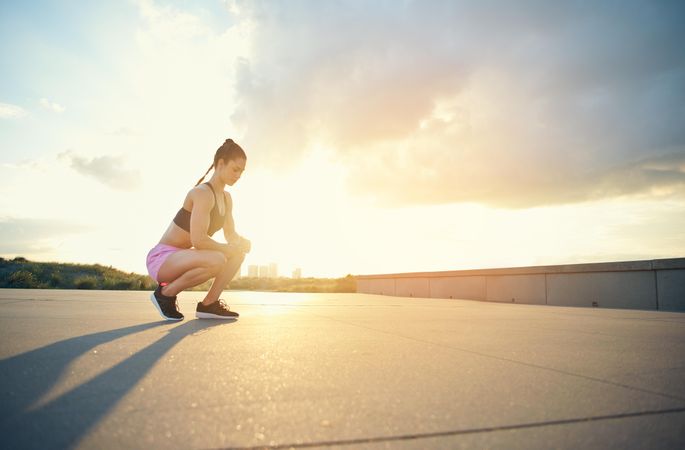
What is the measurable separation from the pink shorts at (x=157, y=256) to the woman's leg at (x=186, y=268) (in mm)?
46

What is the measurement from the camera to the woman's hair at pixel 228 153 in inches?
165

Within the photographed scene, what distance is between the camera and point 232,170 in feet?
13.7

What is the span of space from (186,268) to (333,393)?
2.91 metres

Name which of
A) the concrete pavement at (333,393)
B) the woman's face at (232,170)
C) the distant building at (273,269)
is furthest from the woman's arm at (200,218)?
the distant building at (273,269)

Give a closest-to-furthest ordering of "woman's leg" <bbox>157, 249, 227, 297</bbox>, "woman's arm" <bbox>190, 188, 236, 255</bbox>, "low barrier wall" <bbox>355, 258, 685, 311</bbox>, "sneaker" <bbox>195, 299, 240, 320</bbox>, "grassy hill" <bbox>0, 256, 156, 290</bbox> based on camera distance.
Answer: "woman's arm" <bbox>190, 188, 236, 255</bbox>, "woman's leg" <bbox>157, 249, 227, 297</bbox>, "sneaker" <bbox>195, 299, 240, 320</bbox>, "low barrier wall" <bbox>355, 258, 685, 311</bbox>, "grassy hill" <bbox>0, 256, 156, 290</bbox>

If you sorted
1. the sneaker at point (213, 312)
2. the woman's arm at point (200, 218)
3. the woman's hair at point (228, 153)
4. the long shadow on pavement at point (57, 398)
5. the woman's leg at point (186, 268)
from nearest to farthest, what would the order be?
1. the long shadow on pavement at point (57, 398)
2. the woman's arm at point (200, 218)
3. the woman's leg at point (186, 268)
4. the woman's hair at point (228, 153)
5. the sneaker at point (213, 312)

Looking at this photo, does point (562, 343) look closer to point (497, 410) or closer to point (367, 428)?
point (497, 410)

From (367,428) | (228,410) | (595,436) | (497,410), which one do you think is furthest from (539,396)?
(228,410)

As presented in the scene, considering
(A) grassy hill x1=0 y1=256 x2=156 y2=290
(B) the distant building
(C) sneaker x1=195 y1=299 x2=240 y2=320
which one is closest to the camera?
(C) sneaker x1=195 y1=299 x2=240 y2=320

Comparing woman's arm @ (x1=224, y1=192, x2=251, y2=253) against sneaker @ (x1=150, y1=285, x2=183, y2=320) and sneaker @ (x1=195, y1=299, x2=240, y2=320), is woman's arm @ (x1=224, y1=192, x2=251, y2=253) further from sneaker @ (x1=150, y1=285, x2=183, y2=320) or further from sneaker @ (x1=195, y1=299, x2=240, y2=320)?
sneaker @ (x1=150, y1=285, x2=183, y2=320)

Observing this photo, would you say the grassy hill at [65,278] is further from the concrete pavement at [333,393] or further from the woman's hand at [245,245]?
the concrete pavement at [333,393]

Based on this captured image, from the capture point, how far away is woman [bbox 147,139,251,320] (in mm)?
3994

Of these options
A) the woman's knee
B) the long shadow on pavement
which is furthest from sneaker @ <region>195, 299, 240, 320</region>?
the long shadow on pavement

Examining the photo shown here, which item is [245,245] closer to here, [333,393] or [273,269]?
[333,393]
